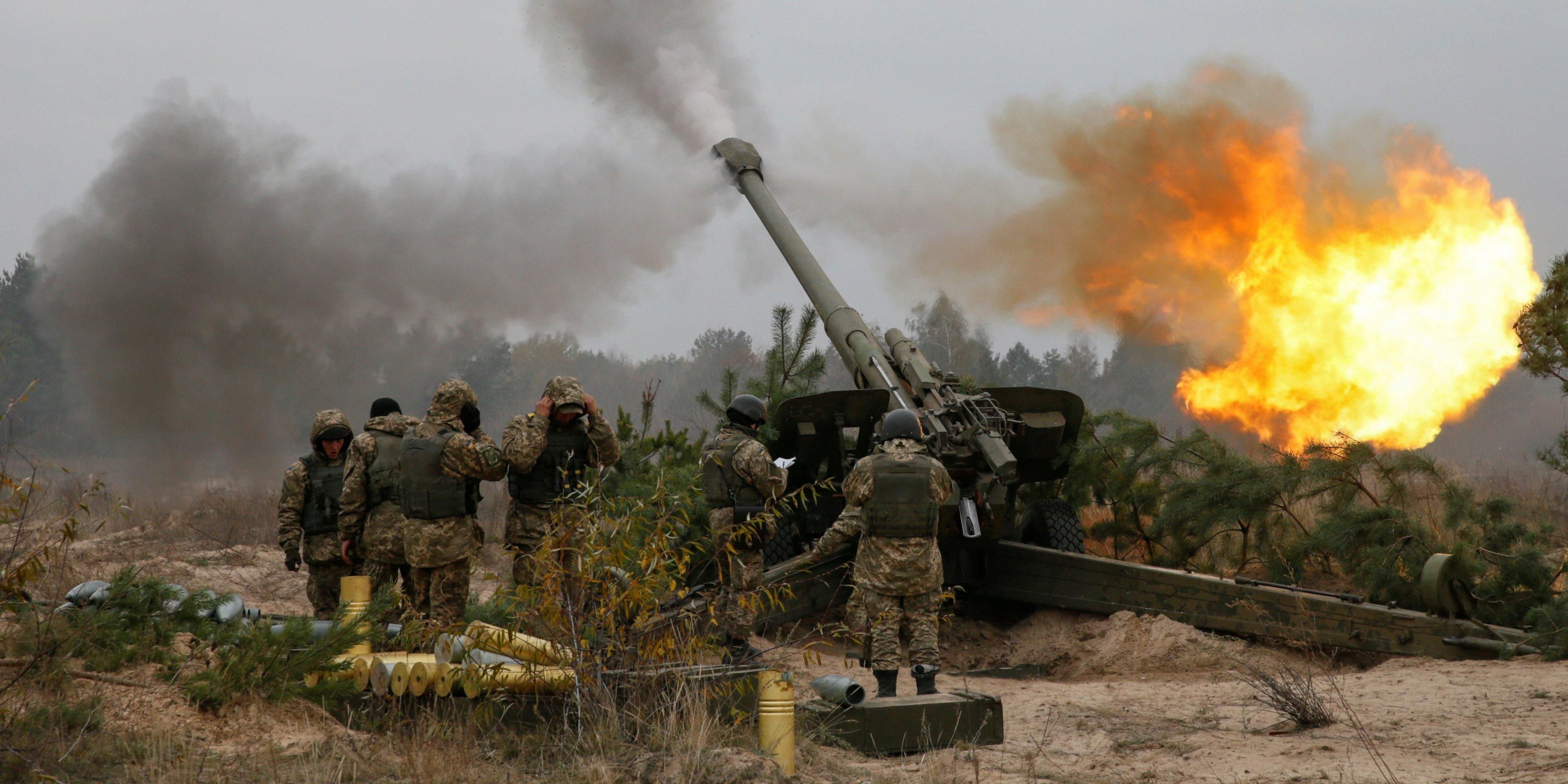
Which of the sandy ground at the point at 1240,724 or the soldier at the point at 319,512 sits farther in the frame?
the soldier at the point at 319,512

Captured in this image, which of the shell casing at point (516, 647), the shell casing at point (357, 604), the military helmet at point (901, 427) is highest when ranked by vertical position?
the military helmet at point (901, 427)

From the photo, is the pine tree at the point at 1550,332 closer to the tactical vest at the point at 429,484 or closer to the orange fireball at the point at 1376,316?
the orange fireball at the point at 1376,316

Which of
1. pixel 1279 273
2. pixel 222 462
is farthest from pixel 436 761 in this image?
pixel 222 462

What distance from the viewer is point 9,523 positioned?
14.4 ft

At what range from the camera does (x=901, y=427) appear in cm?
733

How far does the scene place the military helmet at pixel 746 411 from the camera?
8.04m

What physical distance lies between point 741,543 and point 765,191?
185 inches

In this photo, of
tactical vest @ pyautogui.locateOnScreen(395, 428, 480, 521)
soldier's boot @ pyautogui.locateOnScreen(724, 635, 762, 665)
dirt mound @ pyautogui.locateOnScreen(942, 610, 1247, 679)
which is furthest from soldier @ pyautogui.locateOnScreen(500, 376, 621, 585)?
dirt mound @ pyautogui.locateOnScreen(942, 610, 1247, 679)

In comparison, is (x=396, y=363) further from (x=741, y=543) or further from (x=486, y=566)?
(x=741, y=543)

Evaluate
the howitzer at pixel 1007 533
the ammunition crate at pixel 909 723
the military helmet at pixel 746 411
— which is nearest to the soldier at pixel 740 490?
the military helmet at pixel 746 411

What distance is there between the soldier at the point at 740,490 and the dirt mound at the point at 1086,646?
2010 millimetres

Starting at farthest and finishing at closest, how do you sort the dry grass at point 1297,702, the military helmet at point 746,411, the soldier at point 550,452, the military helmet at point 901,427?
1. the military helmet at point 746,411
2. the military helmet at point 901,427
3. the soldier at point 550,452
4. the dry grass at point 1297,702

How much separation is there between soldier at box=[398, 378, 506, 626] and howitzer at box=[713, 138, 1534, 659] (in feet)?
6.21

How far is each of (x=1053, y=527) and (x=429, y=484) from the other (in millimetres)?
5374
